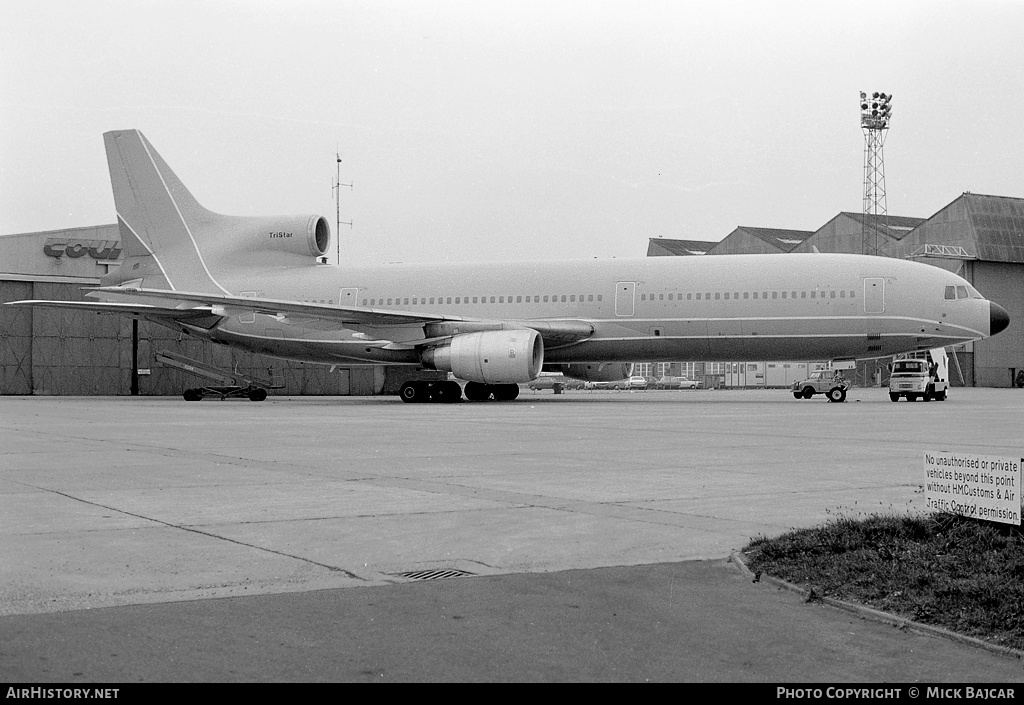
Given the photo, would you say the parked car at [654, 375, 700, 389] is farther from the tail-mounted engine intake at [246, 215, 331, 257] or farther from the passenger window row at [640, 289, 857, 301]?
the passenger window row at [640, 289, 857, 301]

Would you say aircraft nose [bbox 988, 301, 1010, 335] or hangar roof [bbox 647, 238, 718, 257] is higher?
hangar roof [bbox 647, 238, 718, 257]

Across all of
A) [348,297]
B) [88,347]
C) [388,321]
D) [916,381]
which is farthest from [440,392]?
[88,347]

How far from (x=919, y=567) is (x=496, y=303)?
26.0 m

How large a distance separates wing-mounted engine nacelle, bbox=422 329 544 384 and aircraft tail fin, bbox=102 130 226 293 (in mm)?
10844

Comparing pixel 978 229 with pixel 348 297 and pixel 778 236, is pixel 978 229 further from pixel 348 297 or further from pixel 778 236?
pixel 348 297

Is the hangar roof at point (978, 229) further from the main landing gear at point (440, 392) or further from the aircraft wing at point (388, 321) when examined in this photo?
the aircraft wing at point (388, 321)

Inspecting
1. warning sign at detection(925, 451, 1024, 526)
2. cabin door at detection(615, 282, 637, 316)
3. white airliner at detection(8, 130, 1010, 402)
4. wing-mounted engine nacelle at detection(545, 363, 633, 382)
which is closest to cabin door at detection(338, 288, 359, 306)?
white airliner at detection(8, 130, 1010, 402)

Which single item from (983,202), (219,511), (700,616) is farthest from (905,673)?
Answer: (983,202)

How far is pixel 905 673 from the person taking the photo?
357 centimetres

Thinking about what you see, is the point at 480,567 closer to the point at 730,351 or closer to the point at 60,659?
the point at 60,659

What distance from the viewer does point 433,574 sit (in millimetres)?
5133

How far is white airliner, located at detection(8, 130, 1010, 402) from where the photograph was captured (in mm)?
27383

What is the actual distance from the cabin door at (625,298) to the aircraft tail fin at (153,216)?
45.2ft

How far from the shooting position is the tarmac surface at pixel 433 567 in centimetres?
365
